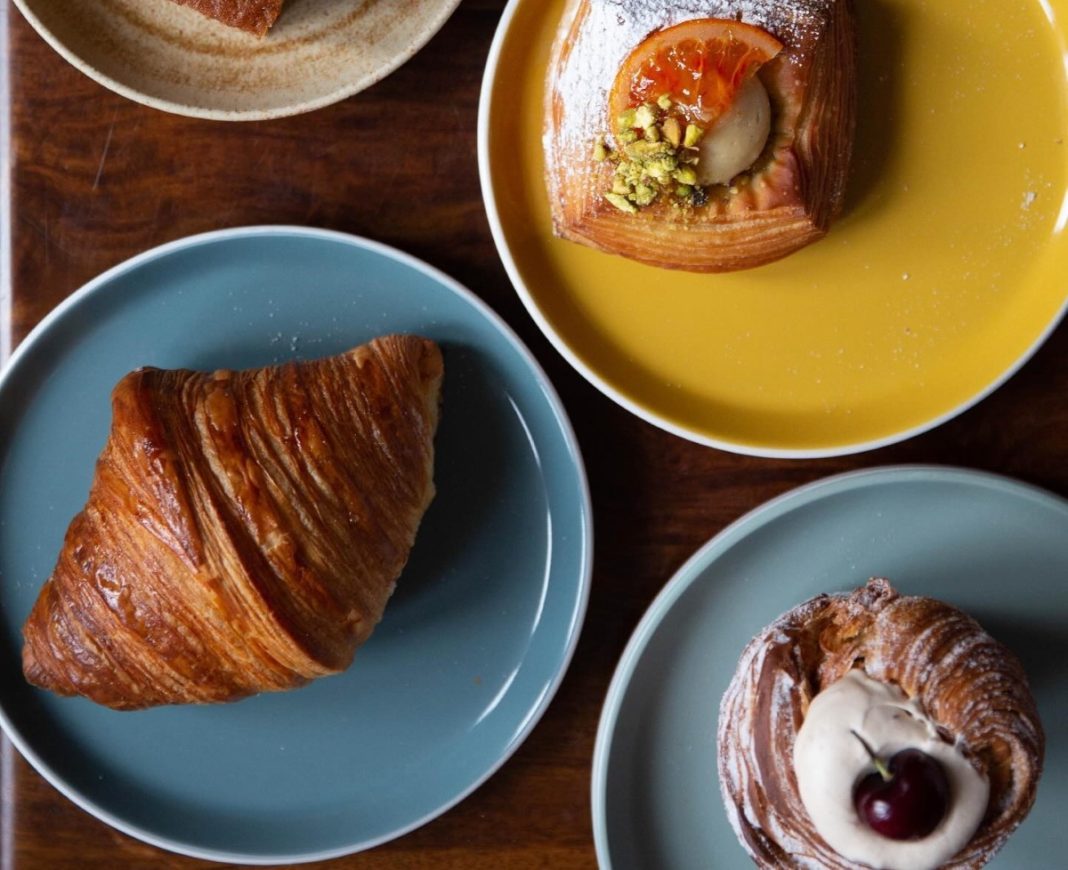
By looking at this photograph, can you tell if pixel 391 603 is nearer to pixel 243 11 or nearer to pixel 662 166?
pixel 662 166

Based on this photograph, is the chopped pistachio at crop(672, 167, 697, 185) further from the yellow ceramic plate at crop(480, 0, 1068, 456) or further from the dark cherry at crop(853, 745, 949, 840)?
the dark cherry at crop(853, 745, 949, 840)

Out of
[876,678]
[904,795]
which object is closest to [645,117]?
[876,678]

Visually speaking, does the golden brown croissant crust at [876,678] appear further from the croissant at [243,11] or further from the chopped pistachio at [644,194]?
the croissant at [243,11]

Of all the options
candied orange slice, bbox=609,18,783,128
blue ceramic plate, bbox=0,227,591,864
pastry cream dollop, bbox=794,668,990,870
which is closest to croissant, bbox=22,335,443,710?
blue ceramic plate, bbox=0,227,591,864

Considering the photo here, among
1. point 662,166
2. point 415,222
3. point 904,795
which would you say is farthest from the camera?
point 415,222

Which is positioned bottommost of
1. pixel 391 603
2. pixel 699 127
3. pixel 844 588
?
pixel 391 603

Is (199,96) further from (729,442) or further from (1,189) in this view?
(729,442)
